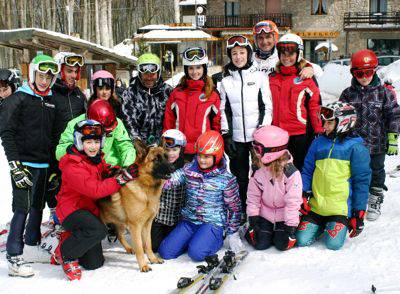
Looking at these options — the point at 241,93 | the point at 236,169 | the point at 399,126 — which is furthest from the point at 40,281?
the point at 399,126

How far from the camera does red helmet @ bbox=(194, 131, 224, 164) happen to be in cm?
437

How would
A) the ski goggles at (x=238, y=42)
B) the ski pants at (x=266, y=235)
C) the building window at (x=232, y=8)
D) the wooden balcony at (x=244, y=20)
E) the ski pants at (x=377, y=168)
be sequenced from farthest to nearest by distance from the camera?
the building window at (x=232, y=8) → the wooden balcony at (x=244, y=20) → the ski pants at (x=377, y=168) → the ski goggles at (x=238, y=42) → the ski pants at (x=266, y=235)

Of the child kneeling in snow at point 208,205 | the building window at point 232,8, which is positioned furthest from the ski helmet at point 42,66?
the building window at point 232,8

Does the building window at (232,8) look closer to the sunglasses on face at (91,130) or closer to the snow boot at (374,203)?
the snow boot at (374,203)

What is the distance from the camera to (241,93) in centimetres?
475

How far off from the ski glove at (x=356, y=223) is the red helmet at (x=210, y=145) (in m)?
1.47

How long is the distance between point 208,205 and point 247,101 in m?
1.16

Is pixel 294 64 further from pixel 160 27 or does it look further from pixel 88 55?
pixel 160 27

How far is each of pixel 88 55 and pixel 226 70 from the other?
13.4 metres

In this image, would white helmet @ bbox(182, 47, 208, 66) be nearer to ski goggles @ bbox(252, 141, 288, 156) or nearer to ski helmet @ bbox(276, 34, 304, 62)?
ski helmet @ bbox(276, 34, 304, 62)

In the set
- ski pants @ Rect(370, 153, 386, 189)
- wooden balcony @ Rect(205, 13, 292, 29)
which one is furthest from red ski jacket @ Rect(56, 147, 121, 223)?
wooden balcony @ Rect(205, 13, 292, 29)

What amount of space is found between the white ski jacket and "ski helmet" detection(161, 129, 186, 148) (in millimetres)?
532

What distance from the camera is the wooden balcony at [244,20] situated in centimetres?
3609

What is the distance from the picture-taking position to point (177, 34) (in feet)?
116
